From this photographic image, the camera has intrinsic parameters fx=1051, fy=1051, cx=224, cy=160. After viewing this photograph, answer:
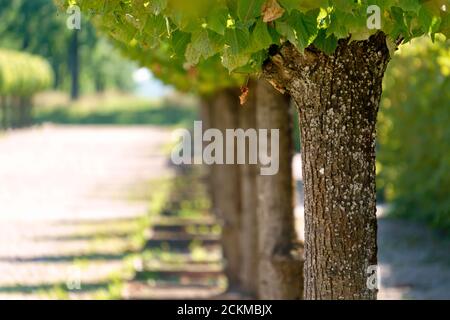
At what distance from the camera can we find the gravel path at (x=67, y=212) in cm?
1424

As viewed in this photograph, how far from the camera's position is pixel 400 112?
17391 mm

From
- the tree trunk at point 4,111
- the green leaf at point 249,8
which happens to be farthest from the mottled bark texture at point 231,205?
the tree trunk at point 4,111

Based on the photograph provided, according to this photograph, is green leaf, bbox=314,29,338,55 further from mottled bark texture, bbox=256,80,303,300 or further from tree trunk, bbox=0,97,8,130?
tree trunk, bbox=0,97,8,130

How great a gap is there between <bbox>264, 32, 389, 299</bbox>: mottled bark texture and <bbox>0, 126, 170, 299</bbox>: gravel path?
22.8 feet

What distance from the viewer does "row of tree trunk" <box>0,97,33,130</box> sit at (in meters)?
53.8

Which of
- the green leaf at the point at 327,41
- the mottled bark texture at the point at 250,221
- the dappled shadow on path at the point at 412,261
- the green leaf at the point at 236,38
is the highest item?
the green leaf at the point at 327,41

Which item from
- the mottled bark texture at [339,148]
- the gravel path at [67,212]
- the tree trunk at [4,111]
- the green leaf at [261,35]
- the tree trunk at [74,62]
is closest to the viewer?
the green leaf at [261,35]

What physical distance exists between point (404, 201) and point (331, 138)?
43.7ft

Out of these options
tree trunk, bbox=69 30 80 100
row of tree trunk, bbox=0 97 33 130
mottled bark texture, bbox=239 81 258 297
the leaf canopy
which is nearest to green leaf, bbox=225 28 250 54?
the leaf canopy

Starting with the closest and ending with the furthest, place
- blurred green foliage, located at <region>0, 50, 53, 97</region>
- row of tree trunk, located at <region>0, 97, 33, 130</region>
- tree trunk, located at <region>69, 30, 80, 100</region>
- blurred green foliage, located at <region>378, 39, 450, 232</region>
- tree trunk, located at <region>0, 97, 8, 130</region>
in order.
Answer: blurred green foliage, located at <region>378, 39, 450, 232</region>, tree trunk, located at <region>69, 30, 80, 100</region>, blurred green foliage, located at <region>0, 50, 53, 97</region>, tree trunk, located at <region>0, 97, 8, 130</region>, row of tree trunk, located at <region>0, 97, 33, 130</region>

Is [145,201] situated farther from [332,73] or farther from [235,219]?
[332,73]

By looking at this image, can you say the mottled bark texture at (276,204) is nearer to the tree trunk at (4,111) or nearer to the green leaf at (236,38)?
Answer: the green leaf at (236,38)

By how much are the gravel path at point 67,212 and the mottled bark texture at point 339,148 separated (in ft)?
22.8
